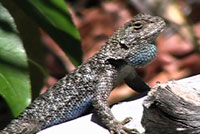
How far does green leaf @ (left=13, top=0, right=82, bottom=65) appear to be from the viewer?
3.69m

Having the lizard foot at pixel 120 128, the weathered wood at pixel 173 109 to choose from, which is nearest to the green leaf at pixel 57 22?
the lizard foot at pixel 120 128

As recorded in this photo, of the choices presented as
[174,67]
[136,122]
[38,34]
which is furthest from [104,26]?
[136,122]

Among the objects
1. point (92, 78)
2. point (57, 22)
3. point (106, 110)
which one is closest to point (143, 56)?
point (92, 78)

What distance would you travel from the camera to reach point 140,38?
355cm

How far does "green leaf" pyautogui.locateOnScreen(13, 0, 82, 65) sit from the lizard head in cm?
31

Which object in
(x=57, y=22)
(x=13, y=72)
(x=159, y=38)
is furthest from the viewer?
(x=159, y=38)

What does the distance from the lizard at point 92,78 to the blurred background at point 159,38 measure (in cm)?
231

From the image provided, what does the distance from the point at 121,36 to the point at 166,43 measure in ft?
10.8

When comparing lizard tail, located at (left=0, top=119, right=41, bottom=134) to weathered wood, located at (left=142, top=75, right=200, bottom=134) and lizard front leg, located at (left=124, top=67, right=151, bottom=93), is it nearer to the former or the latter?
lizard front leg, located at (left=124, top=67, right=151, bottom=93)

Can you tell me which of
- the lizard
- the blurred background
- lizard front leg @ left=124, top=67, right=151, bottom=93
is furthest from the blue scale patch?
the blurred background

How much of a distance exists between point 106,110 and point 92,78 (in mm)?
349

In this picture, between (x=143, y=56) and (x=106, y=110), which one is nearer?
(x=106, y=110)

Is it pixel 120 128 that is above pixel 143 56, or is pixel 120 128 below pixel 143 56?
below

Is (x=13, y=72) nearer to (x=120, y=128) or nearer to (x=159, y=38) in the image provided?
(x=120, y=128)
